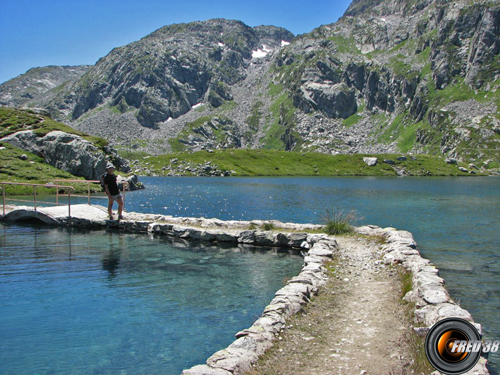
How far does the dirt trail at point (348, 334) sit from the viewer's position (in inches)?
341

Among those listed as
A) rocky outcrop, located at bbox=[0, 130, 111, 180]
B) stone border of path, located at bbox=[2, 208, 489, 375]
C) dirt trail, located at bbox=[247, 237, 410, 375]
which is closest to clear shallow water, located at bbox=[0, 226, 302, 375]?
stone border of path, located at bbox=[2, 208, 489, 375]

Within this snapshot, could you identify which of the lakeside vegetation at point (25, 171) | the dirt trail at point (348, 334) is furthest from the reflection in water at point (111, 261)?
the lakeside vegetation at point (25, 171)

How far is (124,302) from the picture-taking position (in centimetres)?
1473

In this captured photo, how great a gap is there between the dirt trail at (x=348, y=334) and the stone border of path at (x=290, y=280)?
0.48 metres

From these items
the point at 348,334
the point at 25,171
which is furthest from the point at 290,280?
the point at 25,171

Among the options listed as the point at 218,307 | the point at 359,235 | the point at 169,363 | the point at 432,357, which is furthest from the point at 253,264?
the point at 432,357

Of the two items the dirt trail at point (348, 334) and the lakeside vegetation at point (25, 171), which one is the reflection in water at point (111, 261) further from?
the lakeside vegetation at point (25, 171)

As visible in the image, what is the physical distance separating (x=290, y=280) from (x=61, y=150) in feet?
263

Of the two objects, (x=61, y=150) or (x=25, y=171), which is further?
(x=61, y=150)

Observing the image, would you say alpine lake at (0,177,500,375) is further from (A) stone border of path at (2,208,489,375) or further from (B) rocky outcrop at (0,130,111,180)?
(B) rocky outcrop at (0,130,111,180)

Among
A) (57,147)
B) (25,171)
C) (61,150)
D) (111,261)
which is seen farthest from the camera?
(61,150)

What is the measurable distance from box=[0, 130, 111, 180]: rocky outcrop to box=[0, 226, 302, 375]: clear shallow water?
60.8 meters

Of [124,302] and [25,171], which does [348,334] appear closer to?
[124,302]

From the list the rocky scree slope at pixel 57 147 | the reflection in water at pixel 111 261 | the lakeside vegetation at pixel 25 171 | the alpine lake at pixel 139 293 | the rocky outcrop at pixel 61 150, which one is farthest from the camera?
the rocky scree slope at pixel 57 147
